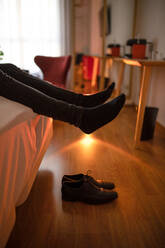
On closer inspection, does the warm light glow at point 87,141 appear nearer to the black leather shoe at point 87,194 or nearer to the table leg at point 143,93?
the table leg at point 143,93

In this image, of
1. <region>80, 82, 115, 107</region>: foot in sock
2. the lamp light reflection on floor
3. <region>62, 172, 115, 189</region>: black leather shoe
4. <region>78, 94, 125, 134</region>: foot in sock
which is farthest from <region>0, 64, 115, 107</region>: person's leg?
the lamp light reflection on floor

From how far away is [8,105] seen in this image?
97 centimetres

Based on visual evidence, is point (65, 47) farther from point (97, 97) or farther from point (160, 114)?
point (97, 97)

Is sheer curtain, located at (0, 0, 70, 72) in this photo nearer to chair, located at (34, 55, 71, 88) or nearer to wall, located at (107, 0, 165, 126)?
wall, located at (107, 0, 165, 126)

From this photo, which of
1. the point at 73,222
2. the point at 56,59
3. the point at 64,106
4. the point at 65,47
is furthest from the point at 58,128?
the point at 65,47

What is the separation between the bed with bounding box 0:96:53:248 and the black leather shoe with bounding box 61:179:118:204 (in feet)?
0.64

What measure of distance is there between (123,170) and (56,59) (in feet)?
5.90

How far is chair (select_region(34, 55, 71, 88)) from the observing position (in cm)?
259

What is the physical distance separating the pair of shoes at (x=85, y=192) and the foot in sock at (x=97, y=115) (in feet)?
0.84

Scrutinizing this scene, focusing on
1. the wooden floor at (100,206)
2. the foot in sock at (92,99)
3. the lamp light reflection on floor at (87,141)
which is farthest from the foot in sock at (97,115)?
the lamp light reflection on floor at (87,141)

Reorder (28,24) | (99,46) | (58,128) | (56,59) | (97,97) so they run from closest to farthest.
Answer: (97,97) < (58,128) < (56,59) < (28,24) < (99,46)

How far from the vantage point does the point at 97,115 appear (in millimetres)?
1129

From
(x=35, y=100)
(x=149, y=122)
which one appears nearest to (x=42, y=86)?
(x=35, y=100)

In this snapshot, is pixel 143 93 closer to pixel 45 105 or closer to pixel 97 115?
pixel 97 115
